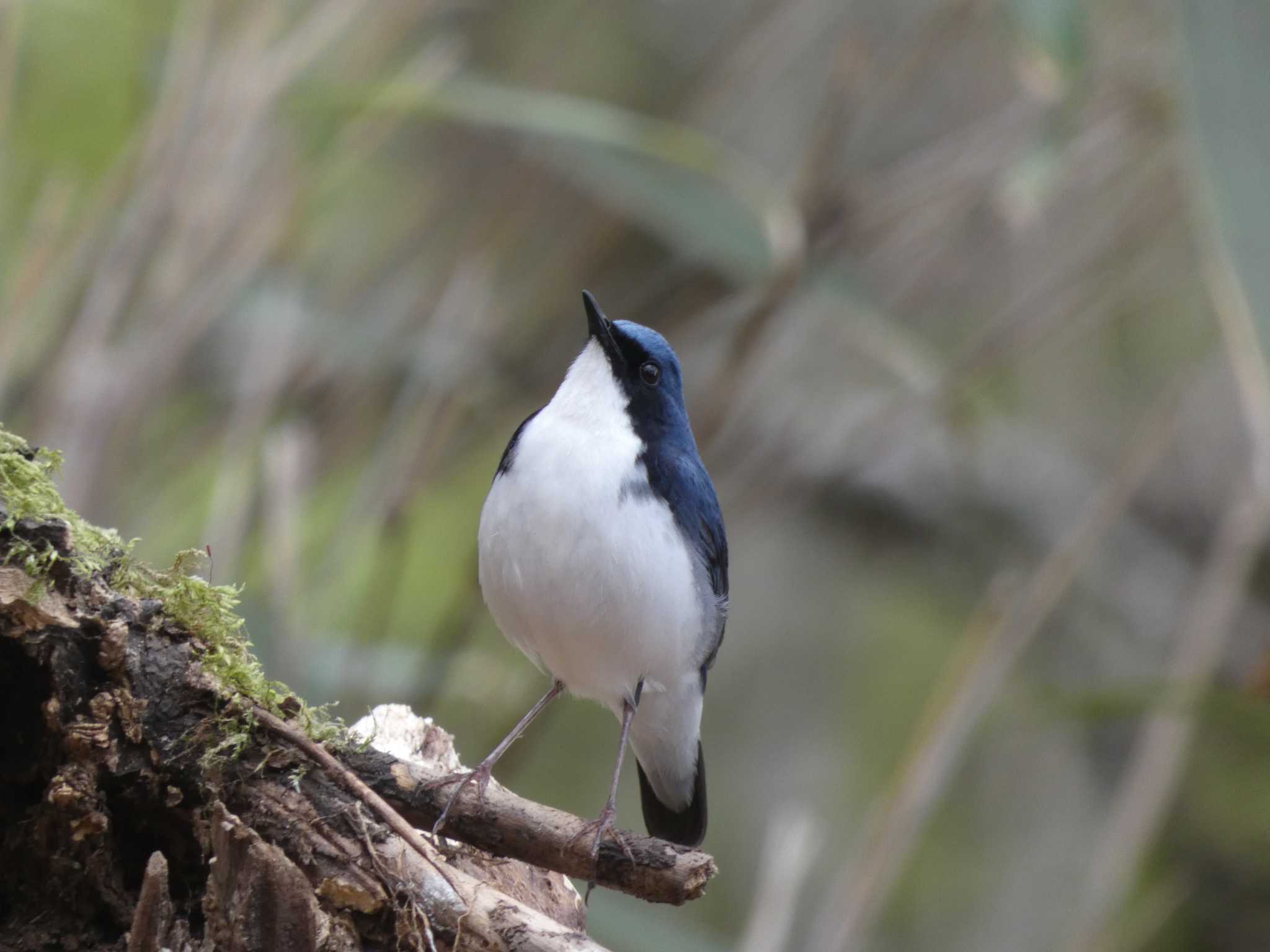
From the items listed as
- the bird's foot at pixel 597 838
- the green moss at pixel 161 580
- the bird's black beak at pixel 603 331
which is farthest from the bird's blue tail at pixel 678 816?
the green moss at pixel 161 580

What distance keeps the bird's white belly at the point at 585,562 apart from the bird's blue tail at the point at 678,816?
49cm

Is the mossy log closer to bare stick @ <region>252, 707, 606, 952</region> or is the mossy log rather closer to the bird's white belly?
bare stick @ <region>252, 707, 606, 952</region>

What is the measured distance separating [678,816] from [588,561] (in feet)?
2.97

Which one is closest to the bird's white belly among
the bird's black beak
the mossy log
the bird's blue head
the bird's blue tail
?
the bird's blue head

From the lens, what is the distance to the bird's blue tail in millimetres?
3088

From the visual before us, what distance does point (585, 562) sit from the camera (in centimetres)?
251

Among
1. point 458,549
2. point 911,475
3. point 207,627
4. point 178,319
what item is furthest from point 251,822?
point 911,475

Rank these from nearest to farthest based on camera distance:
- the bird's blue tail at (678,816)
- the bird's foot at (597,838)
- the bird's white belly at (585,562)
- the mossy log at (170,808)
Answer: the mossy log at (170,808) < the bird's foot at (597,838) < the bird's white belly at (585,562) < the bird's blue tail at (678,816)

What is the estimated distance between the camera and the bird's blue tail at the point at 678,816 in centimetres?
309

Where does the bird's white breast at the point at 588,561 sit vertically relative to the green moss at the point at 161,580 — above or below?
above

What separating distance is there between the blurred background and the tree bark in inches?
61.1

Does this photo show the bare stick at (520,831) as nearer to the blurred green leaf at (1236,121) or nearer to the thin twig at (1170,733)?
the blurred green leaf at (1236,121)

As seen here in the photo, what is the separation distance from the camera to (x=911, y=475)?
5766 millimetres

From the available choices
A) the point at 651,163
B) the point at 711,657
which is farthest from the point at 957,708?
the point at 651,163
